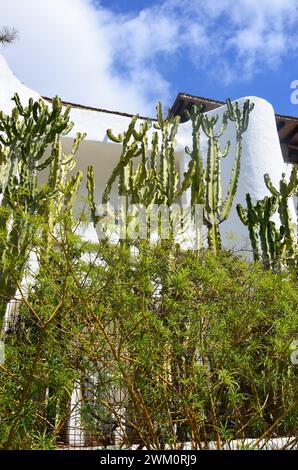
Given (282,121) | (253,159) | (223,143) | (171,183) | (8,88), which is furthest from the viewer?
(282,121)

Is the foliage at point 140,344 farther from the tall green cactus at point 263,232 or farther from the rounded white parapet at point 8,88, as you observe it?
the rounded white parapet at point 8,88

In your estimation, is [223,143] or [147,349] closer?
[147,349]

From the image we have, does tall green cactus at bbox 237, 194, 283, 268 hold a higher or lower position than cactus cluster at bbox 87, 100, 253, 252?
lower

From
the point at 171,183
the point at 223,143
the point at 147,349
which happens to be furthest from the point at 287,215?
the point at 147,349

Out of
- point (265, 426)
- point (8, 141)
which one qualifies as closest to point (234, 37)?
point (8, 141)

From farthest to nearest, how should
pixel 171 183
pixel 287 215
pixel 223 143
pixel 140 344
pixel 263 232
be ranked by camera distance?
pixel 223 143 < pixel 287 215 < pixel 263 232 < pixel 171 183 < pixel 140 344

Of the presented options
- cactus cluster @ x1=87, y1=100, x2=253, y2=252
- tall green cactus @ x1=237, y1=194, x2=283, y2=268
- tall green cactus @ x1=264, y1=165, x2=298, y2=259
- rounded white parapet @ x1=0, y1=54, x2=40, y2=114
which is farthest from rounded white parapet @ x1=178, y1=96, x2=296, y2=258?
rounded white parapet @ x1=0, y1=54, x2=40, y2=114

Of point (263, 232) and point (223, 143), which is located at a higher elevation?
point (223, 143)

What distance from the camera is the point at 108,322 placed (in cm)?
542

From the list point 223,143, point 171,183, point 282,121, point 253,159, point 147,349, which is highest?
point 282,121

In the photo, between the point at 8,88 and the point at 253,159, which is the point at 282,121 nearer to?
the point at 253,159

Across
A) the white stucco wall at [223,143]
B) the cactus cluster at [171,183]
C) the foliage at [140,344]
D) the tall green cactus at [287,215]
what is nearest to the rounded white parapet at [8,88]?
the white stucco wall at [223,143]

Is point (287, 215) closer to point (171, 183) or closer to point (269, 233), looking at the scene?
point (269, 233)

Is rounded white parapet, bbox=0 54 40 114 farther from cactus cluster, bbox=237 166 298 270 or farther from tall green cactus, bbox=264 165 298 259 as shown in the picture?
tall green cactus, bbox=264 165 298 259
